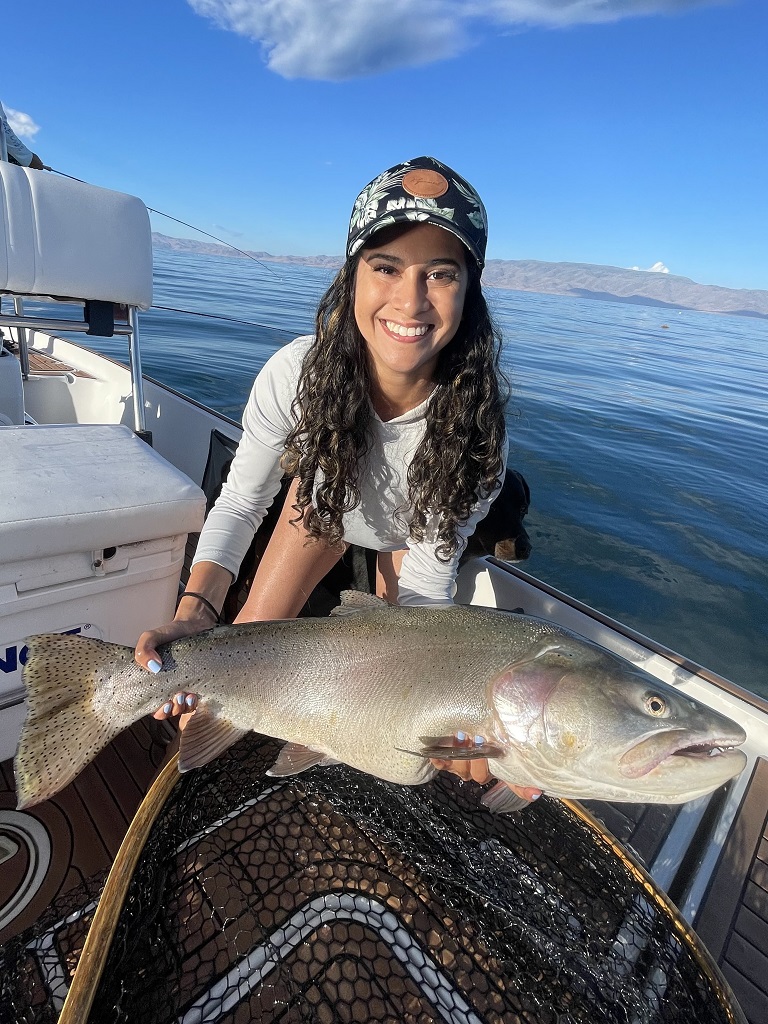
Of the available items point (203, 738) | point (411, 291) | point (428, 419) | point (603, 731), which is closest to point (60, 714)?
point (203, 738)

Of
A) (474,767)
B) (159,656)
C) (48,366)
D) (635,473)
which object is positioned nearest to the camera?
(159,656)

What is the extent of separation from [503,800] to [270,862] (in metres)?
0.88

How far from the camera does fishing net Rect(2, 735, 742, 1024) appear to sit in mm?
1646

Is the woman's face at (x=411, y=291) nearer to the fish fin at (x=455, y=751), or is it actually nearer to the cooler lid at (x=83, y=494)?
the cooler lid at (x=83, y=494)

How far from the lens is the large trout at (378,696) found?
1.74 m

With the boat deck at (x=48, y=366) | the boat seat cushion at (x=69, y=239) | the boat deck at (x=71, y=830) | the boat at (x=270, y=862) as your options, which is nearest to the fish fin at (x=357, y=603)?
the boat at (x=270, y=862)

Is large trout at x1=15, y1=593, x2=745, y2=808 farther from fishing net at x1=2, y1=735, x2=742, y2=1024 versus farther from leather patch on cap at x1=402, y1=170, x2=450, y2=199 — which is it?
leather patch on cap at x1=402, y1=170, x2=450, y2=199

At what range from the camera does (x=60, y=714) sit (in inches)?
77.6

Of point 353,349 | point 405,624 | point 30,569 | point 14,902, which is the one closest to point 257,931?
point 14,902

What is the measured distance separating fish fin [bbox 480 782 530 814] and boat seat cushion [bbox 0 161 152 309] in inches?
130

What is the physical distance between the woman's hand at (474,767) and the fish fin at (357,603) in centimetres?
56

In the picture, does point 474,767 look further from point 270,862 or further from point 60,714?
point 60,714

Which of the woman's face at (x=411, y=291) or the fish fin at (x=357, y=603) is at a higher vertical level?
the woman's face at (x=411, y=291)

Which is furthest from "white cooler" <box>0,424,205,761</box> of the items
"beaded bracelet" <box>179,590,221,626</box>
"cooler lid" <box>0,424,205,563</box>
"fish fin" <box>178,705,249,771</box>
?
"fish fin" <box>178,705,249,771</box>
